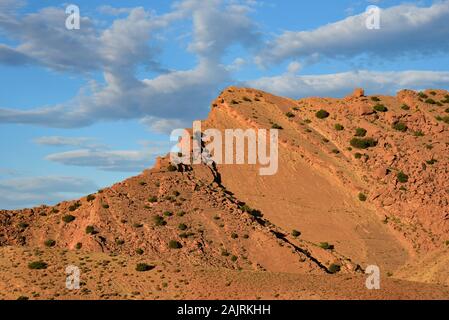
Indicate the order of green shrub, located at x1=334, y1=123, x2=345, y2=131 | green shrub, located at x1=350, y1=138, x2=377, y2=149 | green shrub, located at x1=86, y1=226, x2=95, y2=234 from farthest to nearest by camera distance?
green shrub, located at x1=334, y1=123, x2=345, y2=131
green shrub, located at x1=350, y1=138, x2=377, y2=149
green shrub, located at x1=86, y1=226, x2=95, y2=234

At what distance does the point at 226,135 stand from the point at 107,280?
37.7 meters

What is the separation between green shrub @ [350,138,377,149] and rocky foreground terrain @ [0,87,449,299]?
20 centimetres

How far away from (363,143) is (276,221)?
64.4 feet

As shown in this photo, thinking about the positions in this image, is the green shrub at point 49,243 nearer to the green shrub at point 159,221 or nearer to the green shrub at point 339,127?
the green shrub at point 159,221

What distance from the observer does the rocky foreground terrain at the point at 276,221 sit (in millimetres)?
49656

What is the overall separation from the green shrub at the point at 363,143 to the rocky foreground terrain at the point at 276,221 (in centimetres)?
20

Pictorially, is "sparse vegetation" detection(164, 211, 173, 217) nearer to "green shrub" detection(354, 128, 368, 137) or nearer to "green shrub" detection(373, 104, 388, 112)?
"green shrub" detection(354, 128, 368, 137)

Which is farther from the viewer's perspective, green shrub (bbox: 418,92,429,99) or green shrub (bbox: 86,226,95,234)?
green shrub (bbox: 418,92,429,99)

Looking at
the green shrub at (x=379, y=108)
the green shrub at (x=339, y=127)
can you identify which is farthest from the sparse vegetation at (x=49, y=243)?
the green shrub at (x=379, y=108)

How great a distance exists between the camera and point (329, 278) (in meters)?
50.9

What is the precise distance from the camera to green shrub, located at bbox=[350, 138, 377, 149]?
83.2 metres

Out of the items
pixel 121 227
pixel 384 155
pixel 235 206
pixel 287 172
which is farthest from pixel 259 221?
pixel 384 155

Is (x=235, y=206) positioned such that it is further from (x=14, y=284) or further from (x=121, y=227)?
(x=14, y=284)

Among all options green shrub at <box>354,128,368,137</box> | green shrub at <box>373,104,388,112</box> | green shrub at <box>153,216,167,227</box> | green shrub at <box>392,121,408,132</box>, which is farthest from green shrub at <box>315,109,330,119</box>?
green shrub at <box>153,216,167,227</box>
